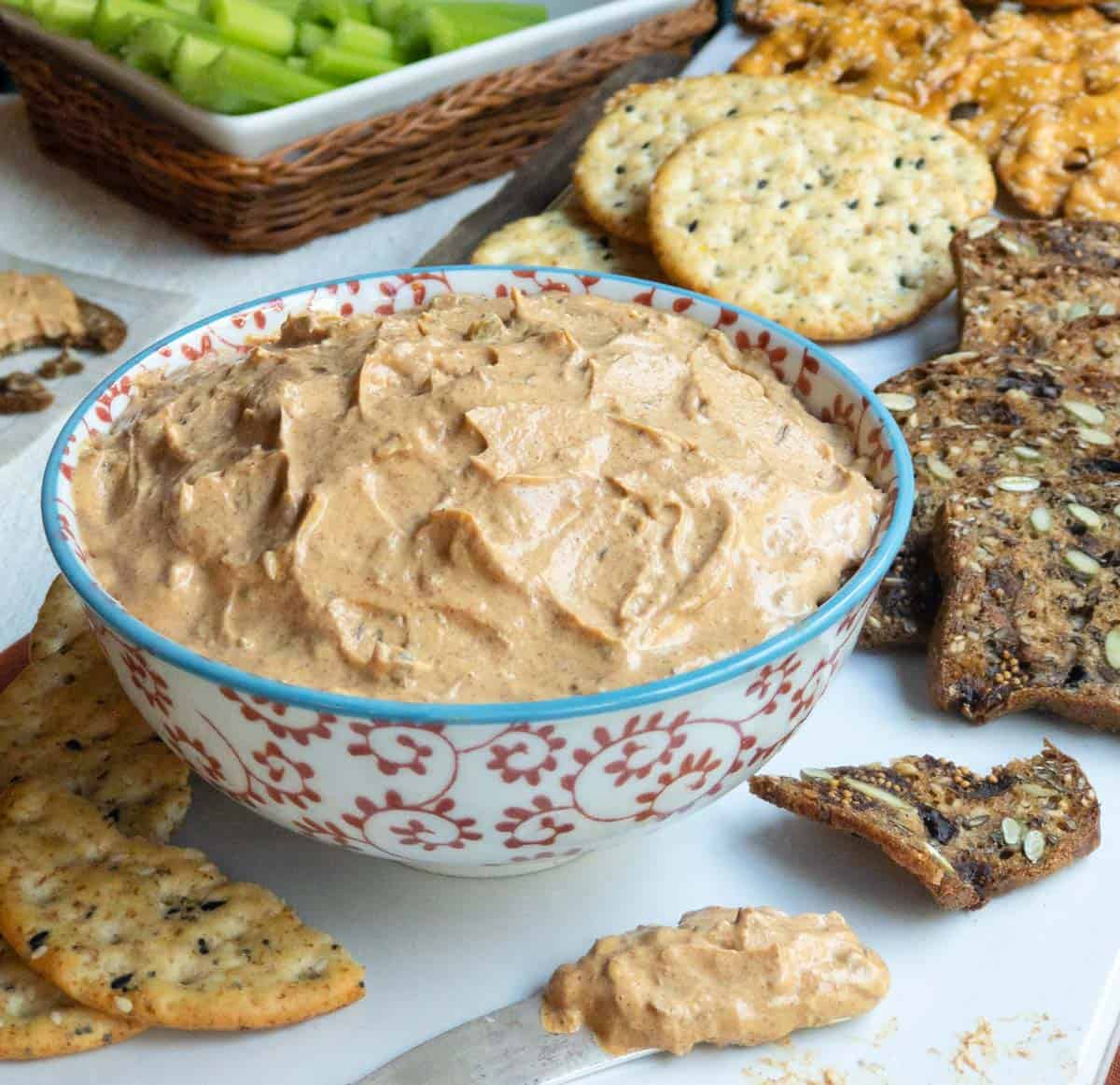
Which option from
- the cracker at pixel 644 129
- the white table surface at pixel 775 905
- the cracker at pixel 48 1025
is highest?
the cracker at pixel 644 129

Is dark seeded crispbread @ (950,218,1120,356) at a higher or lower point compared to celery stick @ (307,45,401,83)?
lower

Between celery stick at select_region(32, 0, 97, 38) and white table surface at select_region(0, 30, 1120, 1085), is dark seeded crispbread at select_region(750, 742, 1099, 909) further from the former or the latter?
celery stick at select_region(32, 0, 97, 38)

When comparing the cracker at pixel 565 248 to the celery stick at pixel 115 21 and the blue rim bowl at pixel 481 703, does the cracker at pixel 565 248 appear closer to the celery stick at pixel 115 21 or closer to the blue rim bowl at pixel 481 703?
the celery stick at pixel 115 21

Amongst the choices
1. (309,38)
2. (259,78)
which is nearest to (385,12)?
(309,38)

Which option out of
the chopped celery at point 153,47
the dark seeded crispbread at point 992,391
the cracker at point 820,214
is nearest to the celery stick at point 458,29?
the chopped celery at point 153,47

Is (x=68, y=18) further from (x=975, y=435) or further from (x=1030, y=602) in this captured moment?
(x=1030, y=602)

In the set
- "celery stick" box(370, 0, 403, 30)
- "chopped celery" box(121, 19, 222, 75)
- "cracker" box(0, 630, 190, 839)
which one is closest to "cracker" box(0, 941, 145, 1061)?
"cracker" box(0, 630, 190, 839)
